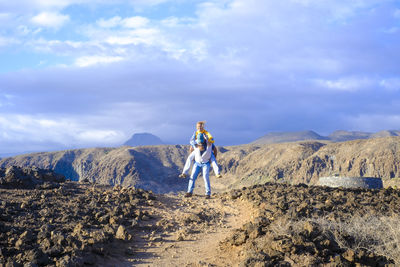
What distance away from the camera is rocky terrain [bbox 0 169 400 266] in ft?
20.3

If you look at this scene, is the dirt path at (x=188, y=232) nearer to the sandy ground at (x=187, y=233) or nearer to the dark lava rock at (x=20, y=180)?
the sandy ground at (x=187, y=233)

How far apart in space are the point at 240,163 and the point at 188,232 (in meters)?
69.0

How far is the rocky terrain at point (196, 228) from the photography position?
620 centimetres

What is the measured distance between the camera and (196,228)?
884 cm

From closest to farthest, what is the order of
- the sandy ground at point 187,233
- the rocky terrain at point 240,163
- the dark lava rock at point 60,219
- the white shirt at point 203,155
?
1. the dark lava rock at point 60,219
2. the sandy ground at point 187,233
3. the white shirt at point 203,155
4. the rocky terrain at point 240,163

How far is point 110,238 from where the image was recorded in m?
7.22

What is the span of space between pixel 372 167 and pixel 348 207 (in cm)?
5058

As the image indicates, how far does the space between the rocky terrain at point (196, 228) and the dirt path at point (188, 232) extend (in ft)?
0.07

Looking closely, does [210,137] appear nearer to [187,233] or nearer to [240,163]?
[187,233]

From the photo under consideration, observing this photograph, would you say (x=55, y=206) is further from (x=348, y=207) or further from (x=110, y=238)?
(x=348, y=207)

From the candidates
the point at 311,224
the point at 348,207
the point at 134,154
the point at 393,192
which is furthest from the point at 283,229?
the point at 134,154

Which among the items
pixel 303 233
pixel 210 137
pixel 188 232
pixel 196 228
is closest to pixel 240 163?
pixel 210 137

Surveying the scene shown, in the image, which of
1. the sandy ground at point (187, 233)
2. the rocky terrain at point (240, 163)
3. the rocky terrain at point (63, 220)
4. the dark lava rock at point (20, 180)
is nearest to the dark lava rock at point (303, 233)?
the sandy ground at point (187, 233)

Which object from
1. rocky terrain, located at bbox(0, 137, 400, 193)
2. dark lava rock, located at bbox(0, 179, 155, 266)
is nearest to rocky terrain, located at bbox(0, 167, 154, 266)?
dark lava rock, located at bbox(0, 179, 155, 266)
